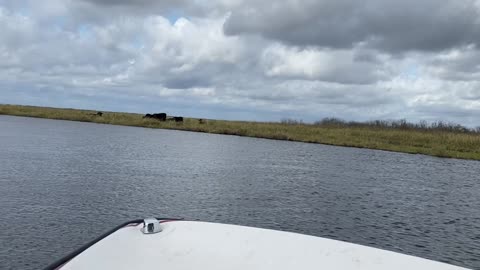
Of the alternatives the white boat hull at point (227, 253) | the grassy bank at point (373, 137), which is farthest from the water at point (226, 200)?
the grassy bank at point (373, 137)

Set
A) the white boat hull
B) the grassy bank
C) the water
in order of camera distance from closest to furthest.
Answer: the white boat hull, the water, the grassy bank

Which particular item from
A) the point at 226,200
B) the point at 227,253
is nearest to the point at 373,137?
the point at 226,200

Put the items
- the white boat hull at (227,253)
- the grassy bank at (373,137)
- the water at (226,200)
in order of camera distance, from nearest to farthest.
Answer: the white boat hull at (227,253), the water at (226,200), the grassy bank at (373,137)

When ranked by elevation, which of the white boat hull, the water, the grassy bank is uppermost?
the grassy bank

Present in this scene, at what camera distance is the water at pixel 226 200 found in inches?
486

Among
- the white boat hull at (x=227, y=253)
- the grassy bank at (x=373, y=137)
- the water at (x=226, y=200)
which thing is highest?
the grassy bank at (x=373, y=137)

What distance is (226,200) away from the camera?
1762cm

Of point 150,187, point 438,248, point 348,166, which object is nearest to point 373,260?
point 438,248

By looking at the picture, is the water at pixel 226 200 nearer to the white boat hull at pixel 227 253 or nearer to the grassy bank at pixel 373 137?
the white boat hull at pixel 227 253

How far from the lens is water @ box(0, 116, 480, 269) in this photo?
40.5 feet

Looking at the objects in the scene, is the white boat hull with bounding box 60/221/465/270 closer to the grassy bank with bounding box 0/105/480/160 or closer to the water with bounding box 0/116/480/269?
the water with bounding box 0/116/480/269

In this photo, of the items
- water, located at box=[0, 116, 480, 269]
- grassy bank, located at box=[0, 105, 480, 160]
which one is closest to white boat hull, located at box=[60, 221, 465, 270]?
water, located at box=[0, 116, 480, 269]

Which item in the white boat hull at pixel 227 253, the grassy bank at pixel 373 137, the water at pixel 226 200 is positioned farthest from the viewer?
the grassy bank at pixel 373 137

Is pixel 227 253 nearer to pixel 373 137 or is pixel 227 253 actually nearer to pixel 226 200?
pixel 226 200
